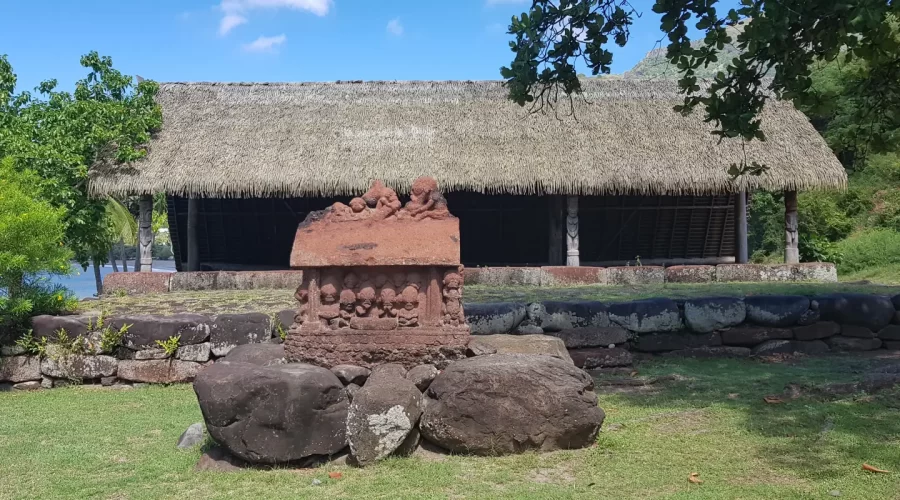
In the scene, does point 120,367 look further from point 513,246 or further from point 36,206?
point 513,246

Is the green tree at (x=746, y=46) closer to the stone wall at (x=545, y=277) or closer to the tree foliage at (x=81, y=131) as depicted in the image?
the stone wall at (x=545, y=277)

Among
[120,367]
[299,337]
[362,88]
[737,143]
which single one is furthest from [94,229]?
[737,143]

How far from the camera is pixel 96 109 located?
13.7 meters

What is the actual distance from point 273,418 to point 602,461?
2094 millimetres

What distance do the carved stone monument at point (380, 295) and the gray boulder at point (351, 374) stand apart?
20cm

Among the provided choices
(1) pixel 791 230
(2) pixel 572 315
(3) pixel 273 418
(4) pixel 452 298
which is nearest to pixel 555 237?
(1) pixel 791 230

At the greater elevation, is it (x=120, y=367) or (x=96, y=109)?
(x=96, y=109)

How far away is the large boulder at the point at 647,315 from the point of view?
7992mm

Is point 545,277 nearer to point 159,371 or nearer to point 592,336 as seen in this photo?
point 592,336

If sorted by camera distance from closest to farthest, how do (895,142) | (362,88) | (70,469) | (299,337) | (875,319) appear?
1. (70,469)
2. (299,337)
3. (895,142)
4. (875,319)
5. (362,88)

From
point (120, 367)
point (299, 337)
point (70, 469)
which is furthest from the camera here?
point (120, 367)

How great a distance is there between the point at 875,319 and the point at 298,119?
11.2 meters

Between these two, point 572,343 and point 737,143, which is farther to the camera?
point 737,143

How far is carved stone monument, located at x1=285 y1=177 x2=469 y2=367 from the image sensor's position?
17.8ft
